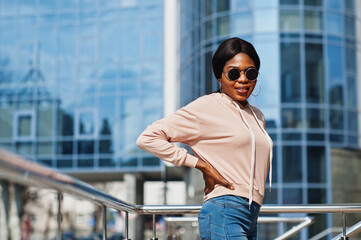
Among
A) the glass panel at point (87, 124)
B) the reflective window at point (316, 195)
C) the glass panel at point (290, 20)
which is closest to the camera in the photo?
the reflective window at point (316, 195)

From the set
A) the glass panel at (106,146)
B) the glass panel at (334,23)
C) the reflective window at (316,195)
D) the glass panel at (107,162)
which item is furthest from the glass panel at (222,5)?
the glass panel at (107,162)

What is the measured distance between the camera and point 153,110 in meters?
30.9

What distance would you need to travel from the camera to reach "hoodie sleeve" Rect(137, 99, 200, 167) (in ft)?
9.64

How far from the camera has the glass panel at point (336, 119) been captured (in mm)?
20109

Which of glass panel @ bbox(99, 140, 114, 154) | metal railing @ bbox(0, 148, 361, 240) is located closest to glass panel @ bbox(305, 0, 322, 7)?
glass panel @ bbox(99, 140, 114, 154)

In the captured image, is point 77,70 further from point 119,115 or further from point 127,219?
point 127,219

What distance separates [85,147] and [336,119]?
48.4ft

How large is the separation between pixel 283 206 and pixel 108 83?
27.7 meters

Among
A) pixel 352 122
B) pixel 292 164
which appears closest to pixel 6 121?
pixel 292 164

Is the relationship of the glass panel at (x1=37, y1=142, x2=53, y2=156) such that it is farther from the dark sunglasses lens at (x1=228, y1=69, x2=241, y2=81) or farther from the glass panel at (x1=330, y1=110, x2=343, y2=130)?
the dark sunglasses lens at (x1=228, y1=69, x2=241, y2=81)

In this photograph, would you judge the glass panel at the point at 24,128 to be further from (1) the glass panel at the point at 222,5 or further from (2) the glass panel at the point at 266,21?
(2) the glass panel at the point at 266,21

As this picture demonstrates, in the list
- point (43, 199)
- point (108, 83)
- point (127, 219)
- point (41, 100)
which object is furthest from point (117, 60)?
point (43, 199)

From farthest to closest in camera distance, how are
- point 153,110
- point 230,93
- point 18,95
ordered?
point 18,95 < point 153,110 < point 230,93

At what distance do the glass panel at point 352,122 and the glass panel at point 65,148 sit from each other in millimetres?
15263
